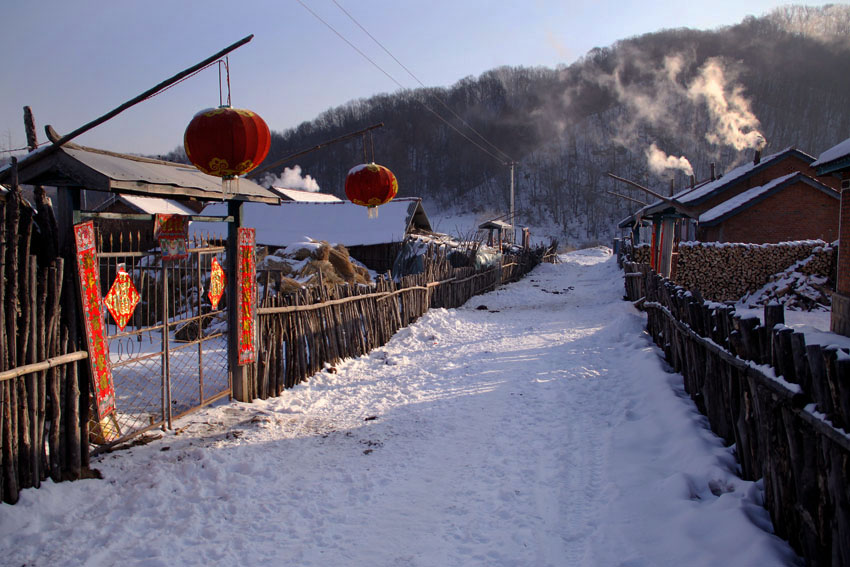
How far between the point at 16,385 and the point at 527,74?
117897 millimetres

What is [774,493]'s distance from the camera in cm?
324

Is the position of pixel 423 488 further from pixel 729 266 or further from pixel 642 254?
pixel 642 254

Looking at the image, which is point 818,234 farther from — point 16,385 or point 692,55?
point 692,55

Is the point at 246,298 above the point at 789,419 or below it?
above

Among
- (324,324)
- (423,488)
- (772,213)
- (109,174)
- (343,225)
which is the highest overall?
(343,225)

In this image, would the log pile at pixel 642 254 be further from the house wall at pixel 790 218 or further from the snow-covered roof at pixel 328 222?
the snow-covered roof at pixel 328 222

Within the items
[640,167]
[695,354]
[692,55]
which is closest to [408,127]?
[640,167]

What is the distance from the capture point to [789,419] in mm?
3078

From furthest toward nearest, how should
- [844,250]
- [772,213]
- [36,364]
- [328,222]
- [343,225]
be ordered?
[328,222]
[343,225]
[772,213]
[844,250]
[36,364]

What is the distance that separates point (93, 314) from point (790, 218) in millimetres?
21426

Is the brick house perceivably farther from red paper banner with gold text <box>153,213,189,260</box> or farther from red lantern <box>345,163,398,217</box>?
red paper banner with gold text <box>153,213,189,260</box>

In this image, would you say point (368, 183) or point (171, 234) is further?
point (368, 183)

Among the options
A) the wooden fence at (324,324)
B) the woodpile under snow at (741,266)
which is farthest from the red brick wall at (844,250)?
the wooden fence at (324,324)

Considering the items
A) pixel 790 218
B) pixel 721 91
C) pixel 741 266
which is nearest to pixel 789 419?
pixel 741 266
